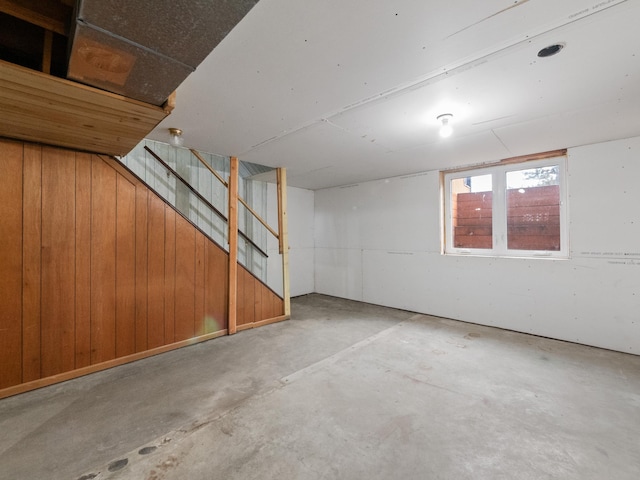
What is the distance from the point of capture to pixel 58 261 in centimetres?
234

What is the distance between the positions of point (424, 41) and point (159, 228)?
2.80 metres

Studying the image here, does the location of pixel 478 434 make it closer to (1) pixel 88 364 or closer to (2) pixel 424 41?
(2) pixel 424 41

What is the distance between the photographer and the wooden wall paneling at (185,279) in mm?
3012

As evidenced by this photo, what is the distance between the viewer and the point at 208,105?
2.13 metres

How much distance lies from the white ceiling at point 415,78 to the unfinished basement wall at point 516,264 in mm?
629

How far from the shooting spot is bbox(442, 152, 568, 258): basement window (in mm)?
3297

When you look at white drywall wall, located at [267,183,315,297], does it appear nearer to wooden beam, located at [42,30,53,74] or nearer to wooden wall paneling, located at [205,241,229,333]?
wooden wall paneling, located at [205,241,229,333]

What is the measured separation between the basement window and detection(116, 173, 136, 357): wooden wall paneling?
13.3 feet

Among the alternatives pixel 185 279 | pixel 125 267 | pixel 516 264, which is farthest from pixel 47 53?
pixel 516 264

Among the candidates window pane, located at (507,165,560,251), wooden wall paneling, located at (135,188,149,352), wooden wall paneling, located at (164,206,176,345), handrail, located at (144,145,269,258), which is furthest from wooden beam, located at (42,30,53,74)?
window pane, located at (507,165,560,251)

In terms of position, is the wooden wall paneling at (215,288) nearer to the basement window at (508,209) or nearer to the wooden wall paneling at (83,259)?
the wooden wall paneling at (83,259)

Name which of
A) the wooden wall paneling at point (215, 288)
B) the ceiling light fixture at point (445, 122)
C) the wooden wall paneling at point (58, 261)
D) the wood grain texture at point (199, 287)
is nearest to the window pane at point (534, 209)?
the ceiling light fixture at point (445, 122)


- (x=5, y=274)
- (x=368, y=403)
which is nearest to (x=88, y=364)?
(x=5, y=274)

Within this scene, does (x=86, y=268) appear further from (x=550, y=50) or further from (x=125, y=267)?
(x=550, y=50)
